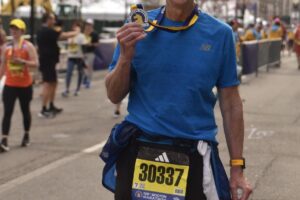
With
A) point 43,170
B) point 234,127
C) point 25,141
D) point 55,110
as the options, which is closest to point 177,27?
point 234,127

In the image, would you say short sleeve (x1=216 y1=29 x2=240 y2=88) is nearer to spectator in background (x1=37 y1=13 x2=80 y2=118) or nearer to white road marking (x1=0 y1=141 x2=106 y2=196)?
white road marking (x1=0 y1=141 x2=106 y2=196)

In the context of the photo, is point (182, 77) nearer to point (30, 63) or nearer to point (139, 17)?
point (139, 17)

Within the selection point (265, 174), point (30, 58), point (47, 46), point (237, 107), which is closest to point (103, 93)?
point (47, 46)

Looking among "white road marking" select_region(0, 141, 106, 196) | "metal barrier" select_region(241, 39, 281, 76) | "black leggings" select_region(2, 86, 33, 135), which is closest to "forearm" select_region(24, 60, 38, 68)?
"black leggings" select_region(2, 86, 33, 135)

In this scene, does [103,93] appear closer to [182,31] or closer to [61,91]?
[61,91]

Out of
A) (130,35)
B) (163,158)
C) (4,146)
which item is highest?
(130,35)

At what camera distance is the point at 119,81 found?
3006mm

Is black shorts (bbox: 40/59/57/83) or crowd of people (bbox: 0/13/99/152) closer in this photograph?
crowd of people (bbox: 0/13/99/152)

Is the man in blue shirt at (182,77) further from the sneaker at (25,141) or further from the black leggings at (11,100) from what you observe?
the sneaker at (25,141)

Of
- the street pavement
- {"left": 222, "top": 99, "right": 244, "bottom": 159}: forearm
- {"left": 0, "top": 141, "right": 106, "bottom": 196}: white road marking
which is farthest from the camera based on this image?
{"left": 0, "top": 141, "right": 106, "bottom": 196}: white road marking

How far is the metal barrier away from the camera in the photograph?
19594mm

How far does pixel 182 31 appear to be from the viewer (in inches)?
118

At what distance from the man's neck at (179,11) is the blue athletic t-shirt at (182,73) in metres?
0.03

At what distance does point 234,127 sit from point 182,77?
1.15ft
